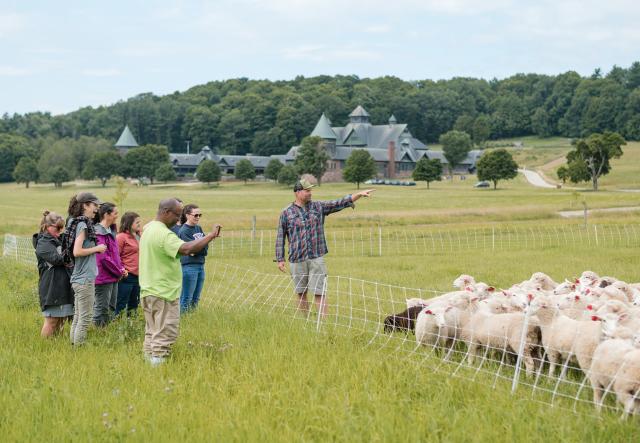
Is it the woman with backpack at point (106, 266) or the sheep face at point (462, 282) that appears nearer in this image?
the woman with backpack at point (106, 266)

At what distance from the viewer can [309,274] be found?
34.2 ft

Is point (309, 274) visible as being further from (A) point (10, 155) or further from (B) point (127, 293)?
(A) point (10, 155)

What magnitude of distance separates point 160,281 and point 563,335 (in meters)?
4.51

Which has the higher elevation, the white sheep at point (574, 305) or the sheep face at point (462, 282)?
the white sheep at point (574, 305)

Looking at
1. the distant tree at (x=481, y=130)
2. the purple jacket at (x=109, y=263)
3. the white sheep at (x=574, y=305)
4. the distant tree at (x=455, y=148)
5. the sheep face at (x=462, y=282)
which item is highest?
the distant tree at (x=481, y=130)

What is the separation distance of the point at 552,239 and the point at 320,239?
19877 mm

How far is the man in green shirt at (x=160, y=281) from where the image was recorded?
7594 millimetres

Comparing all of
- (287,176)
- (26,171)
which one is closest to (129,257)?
(287,176)

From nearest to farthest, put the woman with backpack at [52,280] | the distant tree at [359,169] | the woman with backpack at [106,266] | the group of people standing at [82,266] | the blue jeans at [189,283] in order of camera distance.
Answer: the group of people standing at [82,266] < the woman with backpack at [52,280] < the woman with backpack at [106,266] < the blue jeans at [189,283] < the distant tree at [359,169]

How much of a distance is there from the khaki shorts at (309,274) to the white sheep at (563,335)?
3.68 m

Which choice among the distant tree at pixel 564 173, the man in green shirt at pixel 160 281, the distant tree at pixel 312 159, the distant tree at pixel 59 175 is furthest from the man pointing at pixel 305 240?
the distant tree at pixel 59 175

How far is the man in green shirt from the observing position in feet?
24.9

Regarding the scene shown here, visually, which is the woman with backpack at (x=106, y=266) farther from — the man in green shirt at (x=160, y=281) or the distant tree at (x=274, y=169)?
the distant tree at (x=274, y=169)

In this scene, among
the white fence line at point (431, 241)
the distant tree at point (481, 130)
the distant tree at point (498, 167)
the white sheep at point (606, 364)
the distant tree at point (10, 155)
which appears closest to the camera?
the white sheep at point (606, 364)
